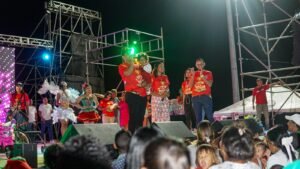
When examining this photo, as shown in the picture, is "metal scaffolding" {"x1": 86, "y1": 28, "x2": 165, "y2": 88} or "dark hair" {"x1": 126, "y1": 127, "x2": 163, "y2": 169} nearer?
"dark hair" {"x1": 126, "y1": 127, "x2": 163, "y2": 169}

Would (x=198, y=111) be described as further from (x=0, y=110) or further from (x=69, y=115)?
(x=0, y=110)

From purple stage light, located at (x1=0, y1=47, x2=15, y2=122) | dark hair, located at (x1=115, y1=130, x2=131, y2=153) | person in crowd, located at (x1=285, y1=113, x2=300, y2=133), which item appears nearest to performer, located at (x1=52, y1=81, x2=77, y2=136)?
person in crowd, located at (x1=285, y1=113, x2=300, y2=133)

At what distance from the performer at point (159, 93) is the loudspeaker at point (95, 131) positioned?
11.6 feet

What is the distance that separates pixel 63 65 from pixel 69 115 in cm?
986

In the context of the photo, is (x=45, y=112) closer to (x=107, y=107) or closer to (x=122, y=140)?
(x=107, y=107)

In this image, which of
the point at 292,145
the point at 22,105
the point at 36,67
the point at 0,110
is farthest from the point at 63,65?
the point at 292,145

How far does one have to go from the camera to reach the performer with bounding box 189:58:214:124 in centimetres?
860


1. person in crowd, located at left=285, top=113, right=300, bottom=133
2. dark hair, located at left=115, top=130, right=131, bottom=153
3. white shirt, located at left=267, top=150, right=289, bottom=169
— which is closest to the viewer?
dark hair, located at left=115, top=130, right=131, bottom=153

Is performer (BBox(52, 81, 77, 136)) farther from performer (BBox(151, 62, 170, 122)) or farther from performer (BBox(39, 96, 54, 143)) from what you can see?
performer (BBox(151, 62, 170, 122))

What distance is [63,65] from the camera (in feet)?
65.4

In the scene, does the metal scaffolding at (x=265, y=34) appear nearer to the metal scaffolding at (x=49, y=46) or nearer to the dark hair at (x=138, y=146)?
the metal scaffolding at (x=49, y=46)

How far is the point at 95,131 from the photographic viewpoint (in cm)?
639

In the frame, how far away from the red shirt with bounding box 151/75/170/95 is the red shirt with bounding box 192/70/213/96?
1505 mm

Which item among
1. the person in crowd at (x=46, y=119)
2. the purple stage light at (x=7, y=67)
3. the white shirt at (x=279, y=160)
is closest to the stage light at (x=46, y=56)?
the purple stage light at (x=7, y=67)
